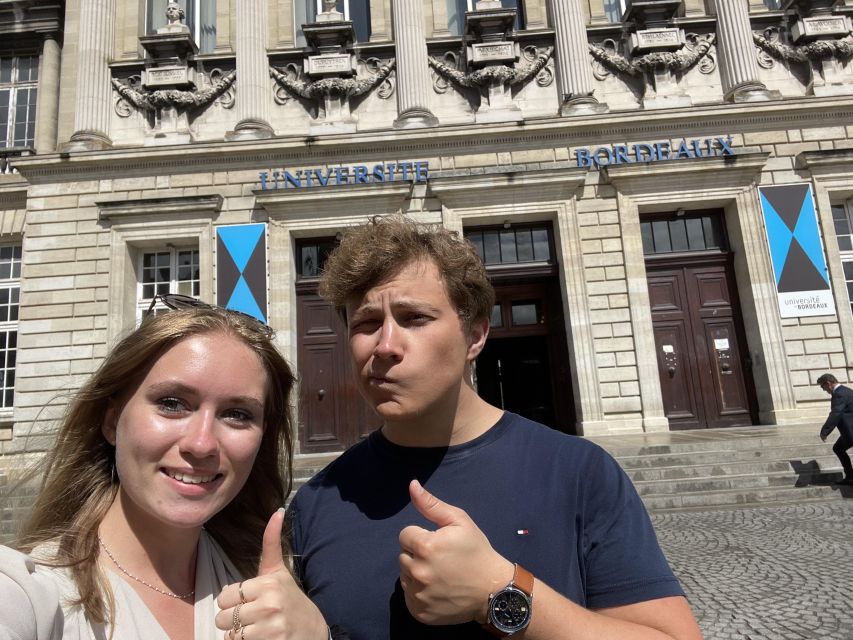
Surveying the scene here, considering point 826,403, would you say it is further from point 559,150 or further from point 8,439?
point 8,439

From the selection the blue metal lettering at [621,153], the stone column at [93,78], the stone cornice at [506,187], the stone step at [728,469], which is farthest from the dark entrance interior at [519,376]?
the stone column at [93,78]

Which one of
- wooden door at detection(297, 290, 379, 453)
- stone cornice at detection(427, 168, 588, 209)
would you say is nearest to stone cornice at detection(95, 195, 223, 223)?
wooden door at detection(297, 290, 379, 453)

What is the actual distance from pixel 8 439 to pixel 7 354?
2.21 m

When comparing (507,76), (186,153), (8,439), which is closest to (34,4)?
(186,153)

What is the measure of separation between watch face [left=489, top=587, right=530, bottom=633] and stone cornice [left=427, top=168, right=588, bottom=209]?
11.4 metres

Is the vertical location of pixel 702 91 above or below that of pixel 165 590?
above

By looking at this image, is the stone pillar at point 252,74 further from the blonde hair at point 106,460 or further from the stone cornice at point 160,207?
the blonde hair at point 106,460

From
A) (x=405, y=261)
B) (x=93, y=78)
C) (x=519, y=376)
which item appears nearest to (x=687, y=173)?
(x=519, y=376)

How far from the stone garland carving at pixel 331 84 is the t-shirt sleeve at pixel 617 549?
13.3 m

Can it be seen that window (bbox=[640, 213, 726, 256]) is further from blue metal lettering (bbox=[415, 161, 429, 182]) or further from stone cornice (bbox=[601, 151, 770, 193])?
blue metal lettering (bbox=[415, 161, 429, 182])

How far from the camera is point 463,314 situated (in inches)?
60.7

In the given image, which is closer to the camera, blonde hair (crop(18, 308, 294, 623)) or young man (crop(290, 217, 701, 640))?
young man (crop(290, 217, 701, 640))

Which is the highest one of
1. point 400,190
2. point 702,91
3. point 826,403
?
point 702,91

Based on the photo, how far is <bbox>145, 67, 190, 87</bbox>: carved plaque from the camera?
13.1m
